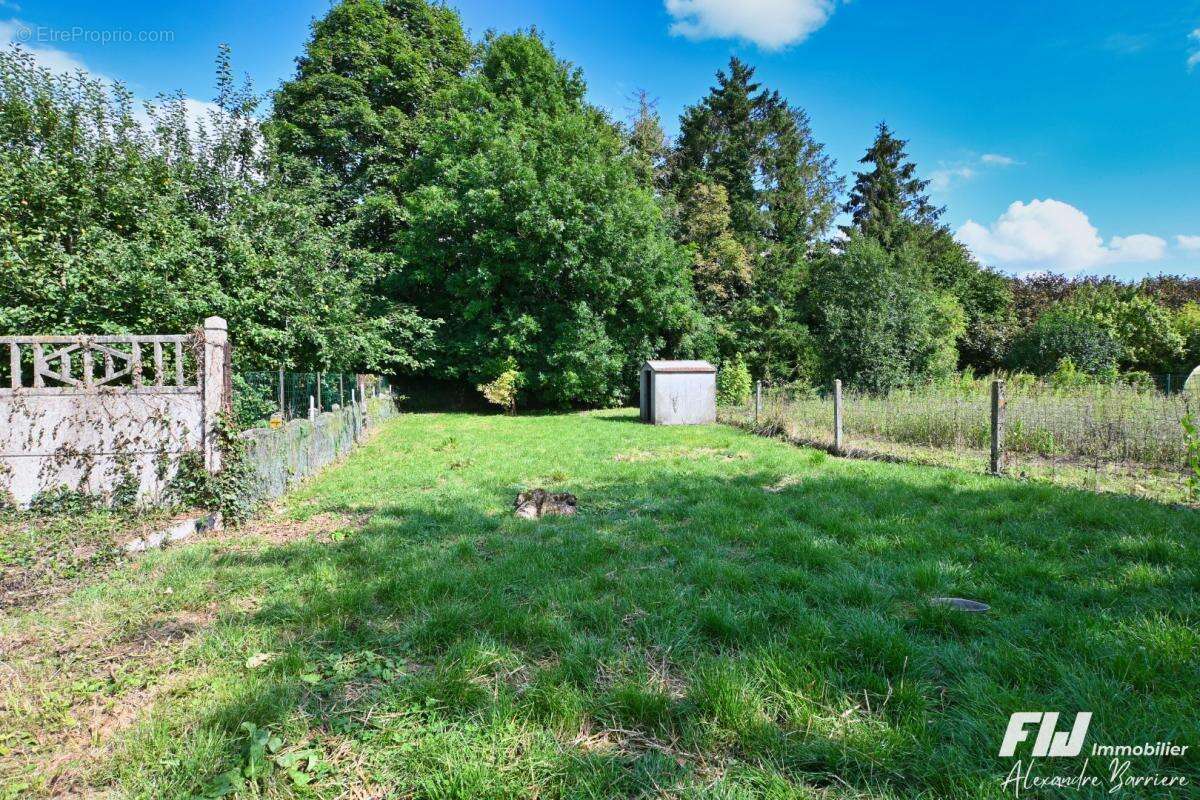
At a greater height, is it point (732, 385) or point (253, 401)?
point (732, 385)

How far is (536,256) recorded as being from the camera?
1872 cm

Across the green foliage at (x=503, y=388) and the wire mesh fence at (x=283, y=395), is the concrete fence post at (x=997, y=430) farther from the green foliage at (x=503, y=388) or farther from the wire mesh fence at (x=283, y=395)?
the green foliage at (x=503, y=388)

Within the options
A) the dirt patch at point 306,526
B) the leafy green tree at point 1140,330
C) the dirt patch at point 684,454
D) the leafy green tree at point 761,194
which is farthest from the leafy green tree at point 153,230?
the leafy green tree at point 1140,330

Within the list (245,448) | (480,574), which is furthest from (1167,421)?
A: (245,448)

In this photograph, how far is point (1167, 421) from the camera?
6594 mm

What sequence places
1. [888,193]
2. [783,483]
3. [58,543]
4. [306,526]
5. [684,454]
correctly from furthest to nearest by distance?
[888,193] → [684,454] → [783,483] → [306,526] → [58,543]

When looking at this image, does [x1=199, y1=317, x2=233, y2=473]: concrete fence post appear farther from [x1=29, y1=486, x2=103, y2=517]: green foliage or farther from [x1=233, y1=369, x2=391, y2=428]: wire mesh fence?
[x1=233, y1=369, x2=391, y2=428]: wire mesh fence

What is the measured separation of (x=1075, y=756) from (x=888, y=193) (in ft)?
103

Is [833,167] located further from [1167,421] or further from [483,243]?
[1167,421]

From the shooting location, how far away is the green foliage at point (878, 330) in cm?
1716

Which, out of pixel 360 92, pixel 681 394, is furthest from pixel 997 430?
pixel 360 92

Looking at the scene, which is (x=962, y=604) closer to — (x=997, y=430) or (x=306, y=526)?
(x=997, y=430)

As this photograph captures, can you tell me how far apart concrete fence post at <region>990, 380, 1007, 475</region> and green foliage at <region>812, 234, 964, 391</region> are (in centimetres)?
1044

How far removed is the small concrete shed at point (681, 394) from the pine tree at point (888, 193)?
17.4 metres
